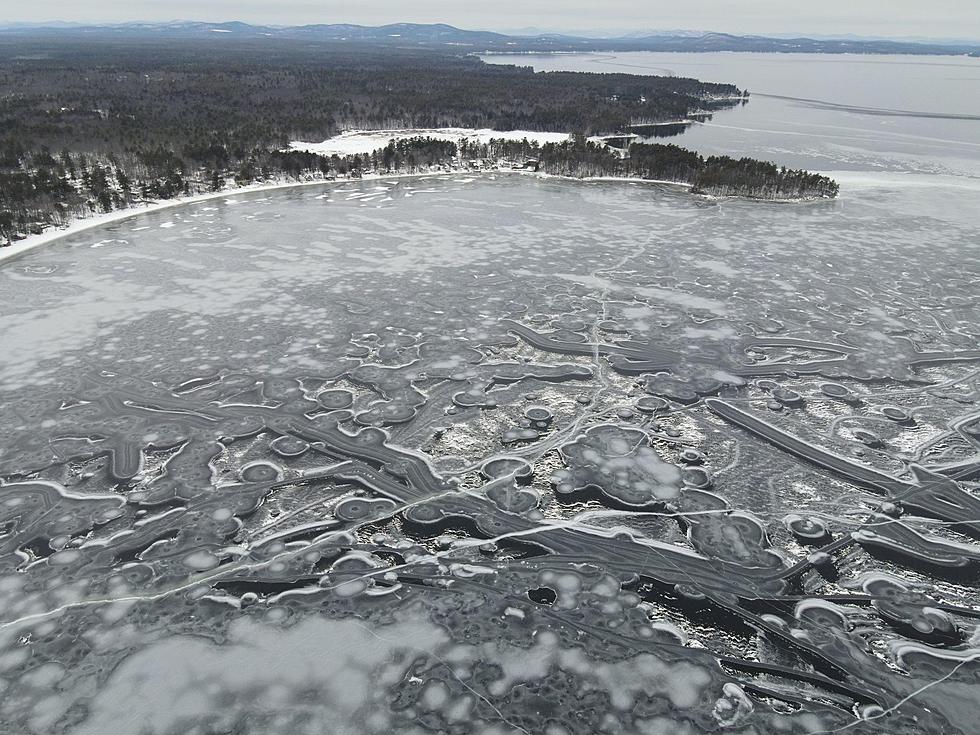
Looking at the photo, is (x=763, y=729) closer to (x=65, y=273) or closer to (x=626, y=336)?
(x=626, y=336)

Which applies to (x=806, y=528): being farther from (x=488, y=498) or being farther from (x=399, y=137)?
(x=399, y=137)

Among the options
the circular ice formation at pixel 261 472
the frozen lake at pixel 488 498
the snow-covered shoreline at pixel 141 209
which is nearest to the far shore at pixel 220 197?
the snow-covered shoreline at pixel 141 209

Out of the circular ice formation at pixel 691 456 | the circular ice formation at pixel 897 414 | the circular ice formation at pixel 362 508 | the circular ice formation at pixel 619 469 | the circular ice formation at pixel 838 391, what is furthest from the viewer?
the circular ice formation at pixel 838 391

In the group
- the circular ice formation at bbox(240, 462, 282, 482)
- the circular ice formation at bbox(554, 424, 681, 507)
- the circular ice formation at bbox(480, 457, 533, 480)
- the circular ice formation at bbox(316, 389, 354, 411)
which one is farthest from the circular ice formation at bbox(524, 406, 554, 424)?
the circular ice formation at bbox(240, 462, 282, 482)

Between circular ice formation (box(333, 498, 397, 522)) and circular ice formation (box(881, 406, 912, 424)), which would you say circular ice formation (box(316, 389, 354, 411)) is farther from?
circular ice formation (box(881, 406, 912, 424))

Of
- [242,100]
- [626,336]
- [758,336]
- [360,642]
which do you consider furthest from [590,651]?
[242,100]

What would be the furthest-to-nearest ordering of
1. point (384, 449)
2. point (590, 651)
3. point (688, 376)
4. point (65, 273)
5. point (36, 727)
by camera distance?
point (65, 273)
point (688, 376)
point (384, 449)
point (590, 651)
point (36, 727)

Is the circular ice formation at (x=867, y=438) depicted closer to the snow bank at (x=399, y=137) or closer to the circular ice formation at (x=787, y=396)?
the circular ice formation at (x=787, y=396)

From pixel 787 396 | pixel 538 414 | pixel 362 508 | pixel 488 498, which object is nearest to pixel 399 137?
pixel 538 414
